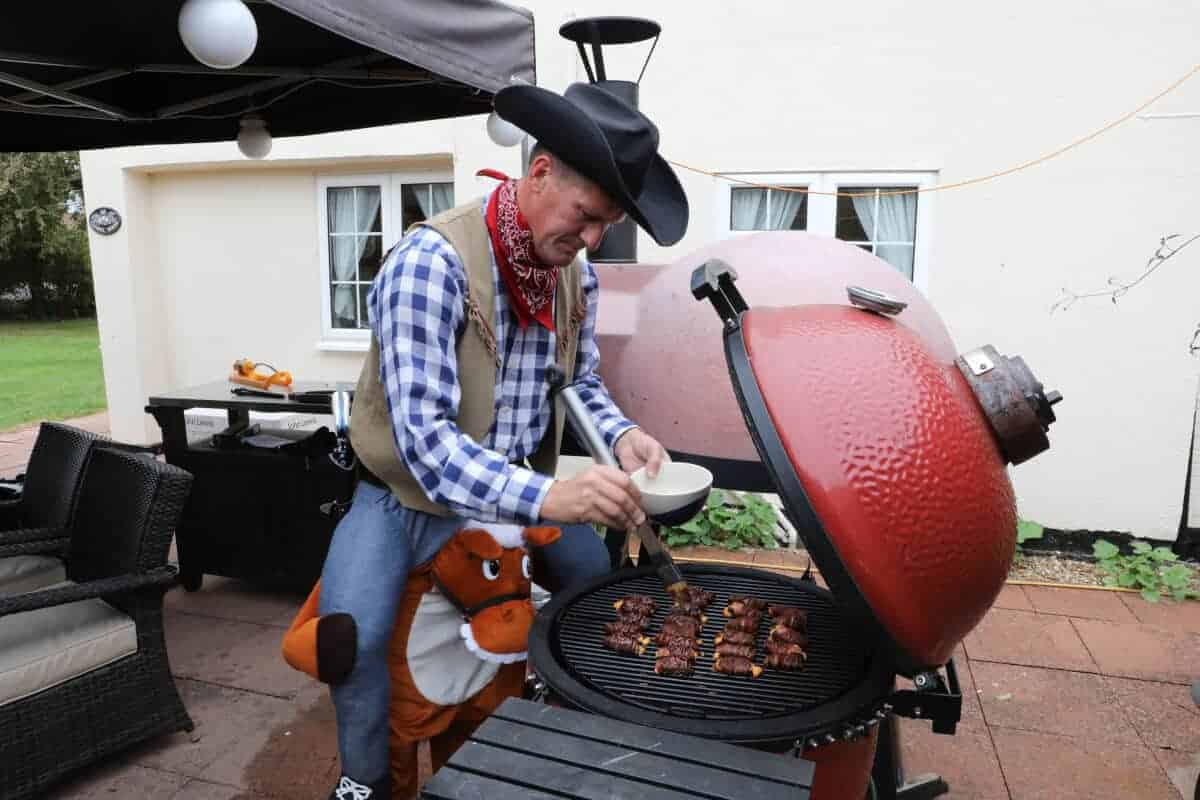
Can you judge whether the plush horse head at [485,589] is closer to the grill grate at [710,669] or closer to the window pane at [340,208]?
the grill grate at [710,669]

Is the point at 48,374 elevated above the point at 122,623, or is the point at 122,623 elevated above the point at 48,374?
the point at 122,623

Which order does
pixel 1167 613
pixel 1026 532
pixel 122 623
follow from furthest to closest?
pixel 1026 532 → pixel 1167 613 → pixel 122 623

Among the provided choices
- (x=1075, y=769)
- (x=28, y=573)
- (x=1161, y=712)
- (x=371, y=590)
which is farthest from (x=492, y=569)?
(x=1161, y=712)

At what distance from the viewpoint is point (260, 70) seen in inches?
133

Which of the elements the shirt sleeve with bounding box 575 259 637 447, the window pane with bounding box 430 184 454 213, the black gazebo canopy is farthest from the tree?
the shirt sleeve with bounding box 575 259 637 447

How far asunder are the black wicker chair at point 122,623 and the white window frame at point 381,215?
3.49 metres

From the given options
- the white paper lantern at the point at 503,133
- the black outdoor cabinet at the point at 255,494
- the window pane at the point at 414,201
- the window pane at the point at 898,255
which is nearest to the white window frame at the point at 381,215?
the window pane at the point at 414,201

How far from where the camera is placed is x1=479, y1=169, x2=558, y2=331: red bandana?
1872mm

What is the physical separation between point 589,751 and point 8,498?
3.63 m

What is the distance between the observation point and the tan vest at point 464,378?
6.03 ft

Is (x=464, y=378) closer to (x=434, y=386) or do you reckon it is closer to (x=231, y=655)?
(x=434, y=386)

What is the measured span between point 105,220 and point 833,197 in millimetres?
5800

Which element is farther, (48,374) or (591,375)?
(48,374)

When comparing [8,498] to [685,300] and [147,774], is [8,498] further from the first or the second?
[685,300]
